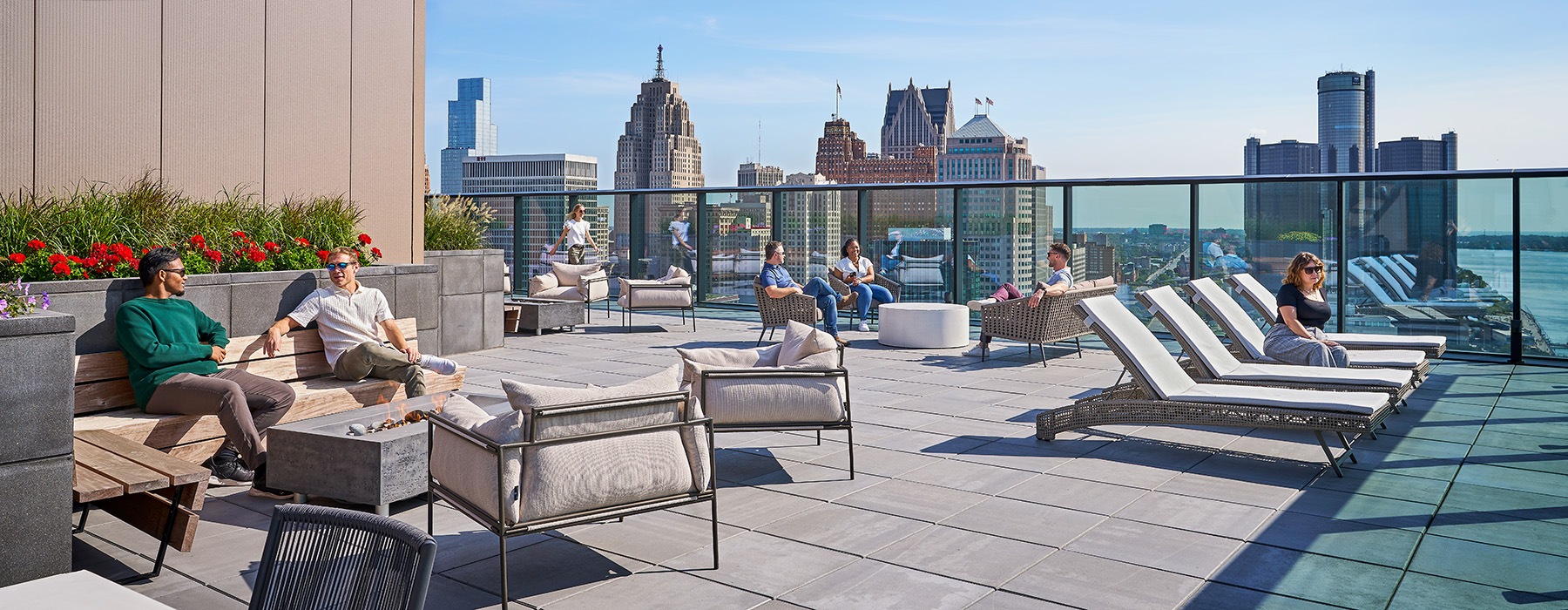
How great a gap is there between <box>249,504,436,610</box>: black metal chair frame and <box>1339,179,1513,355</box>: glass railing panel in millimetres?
9599

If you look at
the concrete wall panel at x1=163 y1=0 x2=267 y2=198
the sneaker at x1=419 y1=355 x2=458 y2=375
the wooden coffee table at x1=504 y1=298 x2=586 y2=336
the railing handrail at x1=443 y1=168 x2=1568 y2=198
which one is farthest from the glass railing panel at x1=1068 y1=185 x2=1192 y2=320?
the concrete wall panel at x1=163 y1=0 x2=267 y2=198

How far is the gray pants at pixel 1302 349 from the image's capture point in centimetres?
704

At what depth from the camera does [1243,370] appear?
6594 mm

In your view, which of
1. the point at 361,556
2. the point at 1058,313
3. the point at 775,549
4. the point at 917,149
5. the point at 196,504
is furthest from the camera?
the point at 917,149

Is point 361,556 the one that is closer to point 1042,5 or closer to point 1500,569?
point 1500,569

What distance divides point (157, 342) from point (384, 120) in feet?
12.8

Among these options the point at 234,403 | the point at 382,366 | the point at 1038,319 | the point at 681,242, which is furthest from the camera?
the point at 681,242

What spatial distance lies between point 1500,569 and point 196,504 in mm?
4250

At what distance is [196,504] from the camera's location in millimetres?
3854

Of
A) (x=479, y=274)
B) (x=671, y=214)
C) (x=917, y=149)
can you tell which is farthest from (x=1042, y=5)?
(x=917, y=149)

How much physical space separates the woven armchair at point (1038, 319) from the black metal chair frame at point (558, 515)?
18.2 feet

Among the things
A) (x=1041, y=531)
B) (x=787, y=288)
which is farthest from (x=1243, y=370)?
(x=787, y=288)

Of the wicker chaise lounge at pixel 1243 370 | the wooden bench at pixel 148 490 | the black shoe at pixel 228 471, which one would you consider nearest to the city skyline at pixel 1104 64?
the wicker chaise lounge at pixel 1243 370

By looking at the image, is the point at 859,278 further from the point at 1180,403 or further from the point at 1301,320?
the point at 1180,403
